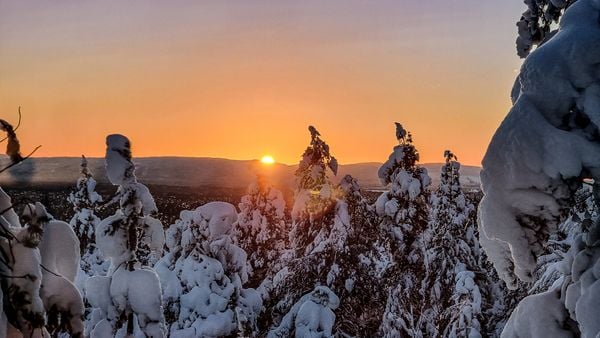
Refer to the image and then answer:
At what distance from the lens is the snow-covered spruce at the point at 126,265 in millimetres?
9375

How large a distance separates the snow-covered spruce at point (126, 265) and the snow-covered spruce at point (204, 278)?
18.6ft

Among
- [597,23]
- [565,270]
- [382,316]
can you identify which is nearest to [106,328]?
[565,270]

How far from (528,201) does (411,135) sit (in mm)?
15719

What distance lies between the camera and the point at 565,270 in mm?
4719

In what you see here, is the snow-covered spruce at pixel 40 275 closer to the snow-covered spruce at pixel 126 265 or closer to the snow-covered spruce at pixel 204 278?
the snow-covered spruce at pixel 126 265

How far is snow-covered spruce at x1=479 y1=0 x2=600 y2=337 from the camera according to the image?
13.6 ft

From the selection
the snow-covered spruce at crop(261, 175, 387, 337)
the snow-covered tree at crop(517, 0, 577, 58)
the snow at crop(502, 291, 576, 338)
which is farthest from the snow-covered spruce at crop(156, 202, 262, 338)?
the snow at crop(502, 291, 576, 338)

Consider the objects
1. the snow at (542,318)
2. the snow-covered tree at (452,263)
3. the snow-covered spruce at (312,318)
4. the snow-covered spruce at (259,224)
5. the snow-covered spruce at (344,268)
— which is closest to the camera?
the snow at (542,318)

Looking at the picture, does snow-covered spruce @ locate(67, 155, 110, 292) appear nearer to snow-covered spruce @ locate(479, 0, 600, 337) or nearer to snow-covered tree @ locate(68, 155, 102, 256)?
snow-covered tree @ locate(68, 155, 102, 256)

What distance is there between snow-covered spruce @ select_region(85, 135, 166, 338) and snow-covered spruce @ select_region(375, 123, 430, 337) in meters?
11.2

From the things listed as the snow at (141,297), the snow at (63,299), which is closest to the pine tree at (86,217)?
the snow at (141,297)

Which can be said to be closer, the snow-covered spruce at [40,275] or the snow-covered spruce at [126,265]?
the snow-covered spruce at [40,275]

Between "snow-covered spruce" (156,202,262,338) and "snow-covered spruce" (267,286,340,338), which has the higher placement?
"snow-covered spruce" (156,202,262,338)

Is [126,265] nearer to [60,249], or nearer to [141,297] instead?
[141,297]
